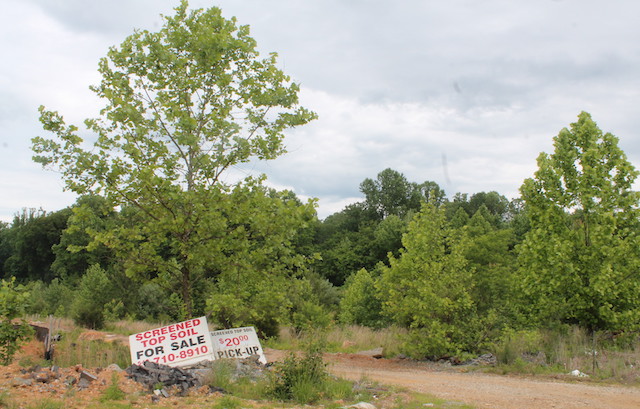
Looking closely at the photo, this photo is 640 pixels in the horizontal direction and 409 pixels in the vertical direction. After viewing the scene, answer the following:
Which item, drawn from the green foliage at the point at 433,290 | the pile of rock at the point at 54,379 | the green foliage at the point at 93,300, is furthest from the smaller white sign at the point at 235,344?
the green foliage at the point at 93,300

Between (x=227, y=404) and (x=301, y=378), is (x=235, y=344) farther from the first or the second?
(x=227, y=404)

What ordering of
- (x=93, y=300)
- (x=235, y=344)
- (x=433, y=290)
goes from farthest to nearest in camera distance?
(x=93, y=300) < (x=433, y=290) < (x=235, y=344)

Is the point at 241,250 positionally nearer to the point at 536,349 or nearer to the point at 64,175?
the point at 64,175

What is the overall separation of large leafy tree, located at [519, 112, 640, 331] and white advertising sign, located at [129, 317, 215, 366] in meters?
8.95

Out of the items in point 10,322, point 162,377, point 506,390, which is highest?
point 10,322

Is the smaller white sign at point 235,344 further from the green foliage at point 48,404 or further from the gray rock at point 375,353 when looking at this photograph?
the gray rock at point 375,353

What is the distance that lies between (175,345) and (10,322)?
9.91ft

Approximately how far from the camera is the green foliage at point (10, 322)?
9945mm

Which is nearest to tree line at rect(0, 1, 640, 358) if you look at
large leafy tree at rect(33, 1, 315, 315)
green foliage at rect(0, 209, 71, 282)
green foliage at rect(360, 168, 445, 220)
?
large leafy tree at rect(33, 1, 315, 315)

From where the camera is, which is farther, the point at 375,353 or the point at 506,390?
the point at 375,353

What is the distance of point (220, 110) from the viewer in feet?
36.6

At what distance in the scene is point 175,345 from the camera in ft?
35.2

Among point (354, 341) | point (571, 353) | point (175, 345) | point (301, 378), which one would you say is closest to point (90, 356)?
point (175, 345)

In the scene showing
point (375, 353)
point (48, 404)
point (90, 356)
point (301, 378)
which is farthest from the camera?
point (375, 353)
